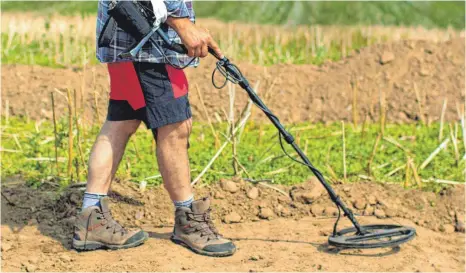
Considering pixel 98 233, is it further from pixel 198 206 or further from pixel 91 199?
pixel 198 206

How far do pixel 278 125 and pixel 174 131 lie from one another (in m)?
0.55

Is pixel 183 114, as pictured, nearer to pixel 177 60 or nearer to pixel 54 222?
pixel 177 60

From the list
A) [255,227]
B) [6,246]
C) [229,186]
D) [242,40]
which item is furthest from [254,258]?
[242,40]

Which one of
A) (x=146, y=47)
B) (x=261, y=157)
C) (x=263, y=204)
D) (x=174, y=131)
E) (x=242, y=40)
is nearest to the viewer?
(x=146, y=47)

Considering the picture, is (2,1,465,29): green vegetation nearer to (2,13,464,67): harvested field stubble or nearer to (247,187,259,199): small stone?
(2,13,464,67): harvested field stubble

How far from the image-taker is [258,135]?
6.89 m

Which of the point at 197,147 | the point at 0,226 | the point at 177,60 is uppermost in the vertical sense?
the point at 177,60

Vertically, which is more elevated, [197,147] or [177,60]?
[177,60]

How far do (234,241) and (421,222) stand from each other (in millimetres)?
1272

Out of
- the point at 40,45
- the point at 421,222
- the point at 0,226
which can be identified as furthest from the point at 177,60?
the point at 40,45

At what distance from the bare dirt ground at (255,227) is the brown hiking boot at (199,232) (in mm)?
51

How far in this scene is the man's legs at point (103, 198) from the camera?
14.3 feet

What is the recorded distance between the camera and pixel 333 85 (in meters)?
8.86

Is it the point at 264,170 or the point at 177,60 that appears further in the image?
the point at 264,170
